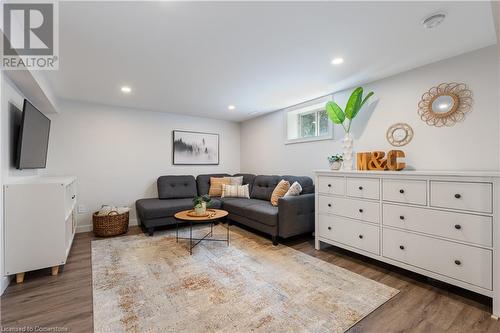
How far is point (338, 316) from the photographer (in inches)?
64.7

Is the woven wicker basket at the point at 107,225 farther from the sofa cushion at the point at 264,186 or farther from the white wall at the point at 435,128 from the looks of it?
the white wall at the point at 435,128

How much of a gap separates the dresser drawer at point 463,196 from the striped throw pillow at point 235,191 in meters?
3.04

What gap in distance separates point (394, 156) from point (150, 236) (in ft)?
11.5

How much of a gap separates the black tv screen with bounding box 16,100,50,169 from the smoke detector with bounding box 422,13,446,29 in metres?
3.69

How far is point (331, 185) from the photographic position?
2.87 m

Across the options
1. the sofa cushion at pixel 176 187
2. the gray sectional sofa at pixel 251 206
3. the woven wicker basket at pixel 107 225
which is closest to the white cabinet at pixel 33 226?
the woven wicker basket at pixel 107 225

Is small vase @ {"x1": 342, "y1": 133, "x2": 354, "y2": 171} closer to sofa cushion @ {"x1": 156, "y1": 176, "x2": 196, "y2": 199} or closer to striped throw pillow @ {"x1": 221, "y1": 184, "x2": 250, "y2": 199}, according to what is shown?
striped throw pillow @ {"x1": 221, "y1": 184, "x2": 250, "y2": 199}

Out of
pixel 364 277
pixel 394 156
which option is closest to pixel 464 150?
pixel 394 156

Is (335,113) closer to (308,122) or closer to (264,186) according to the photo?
(308,122)

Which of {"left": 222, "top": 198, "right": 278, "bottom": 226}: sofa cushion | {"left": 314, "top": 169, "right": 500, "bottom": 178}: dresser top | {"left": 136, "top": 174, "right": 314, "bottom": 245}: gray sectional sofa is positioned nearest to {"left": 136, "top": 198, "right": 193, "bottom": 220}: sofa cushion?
{"left": 136, "top": 174, "right": 314, "bottom": 245}: gray sectional sofa

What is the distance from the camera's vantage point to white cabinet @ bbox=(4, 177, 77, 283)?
2061mm

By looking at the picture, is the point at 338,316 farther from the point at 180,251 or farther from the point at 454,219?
the point at 180,251

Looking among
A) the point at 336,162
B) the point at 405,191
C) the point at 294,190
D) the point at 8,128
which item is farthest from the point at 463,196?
the point at 8,128

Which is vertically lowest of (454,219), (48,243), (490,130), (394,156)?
(48,243)
